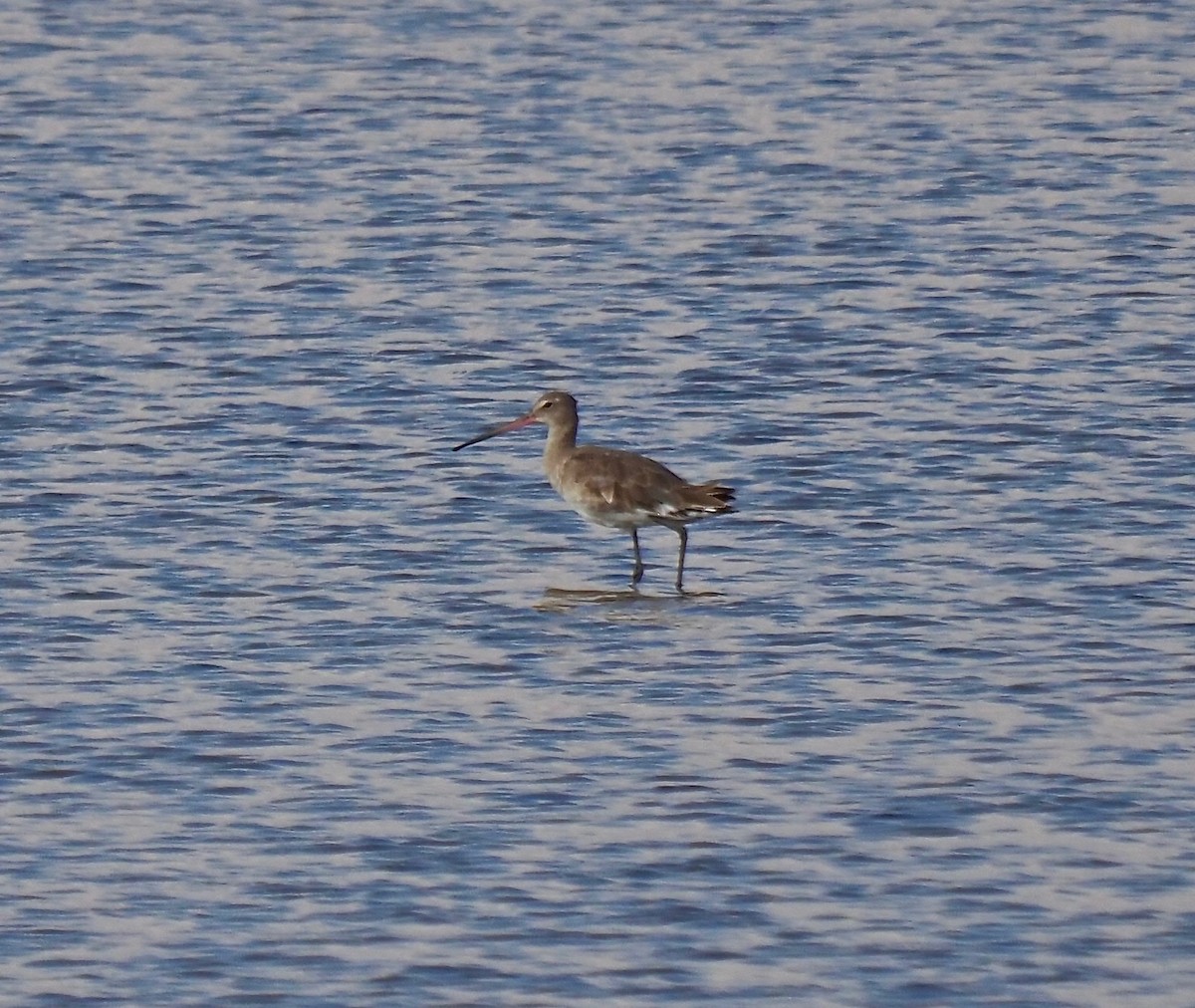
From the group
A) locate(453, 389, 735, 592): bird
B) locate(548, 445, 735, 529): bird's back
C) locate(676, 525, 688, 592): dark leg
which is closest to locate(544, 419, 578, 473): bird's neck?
locate(453, 389, 735, 592): bird

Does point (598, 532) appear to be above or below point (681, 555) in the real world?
below

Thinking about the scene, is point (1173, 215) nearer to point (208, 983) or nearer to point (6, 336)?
point (6, 336)

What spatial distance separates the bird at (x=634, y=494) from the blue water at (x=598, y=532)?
11.0 inches

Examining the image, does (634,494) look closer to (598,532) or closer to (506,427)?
(598,532)

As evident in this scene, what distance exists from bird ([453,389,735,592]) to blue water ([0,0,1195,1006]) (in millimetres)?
280

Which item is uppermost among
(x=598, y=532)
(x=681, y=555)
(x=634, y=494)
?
(x=634, y=494)

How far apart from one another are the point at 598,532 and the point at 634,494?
4.09 feet

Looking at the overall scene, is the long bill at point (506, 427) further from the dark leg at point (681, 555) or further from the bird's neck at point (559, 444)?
the dark leg at point (681, 555)

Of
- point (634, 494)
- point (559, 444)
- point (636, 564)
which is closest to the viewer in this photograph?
point (634, 494)

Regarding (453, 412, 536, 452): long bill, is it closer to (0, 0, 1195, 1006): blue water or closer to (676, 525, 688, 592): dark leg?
(0, 0, 1195, 1006): blue water

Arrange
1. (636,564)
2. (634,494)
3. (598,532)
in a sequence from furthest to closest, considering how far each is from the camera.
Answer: (598,532), (636,564), (634,494)

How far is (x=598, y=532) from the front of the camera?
51.3ft

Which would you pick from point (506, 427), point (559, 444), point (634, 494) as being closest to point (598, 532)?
point (559, 444)

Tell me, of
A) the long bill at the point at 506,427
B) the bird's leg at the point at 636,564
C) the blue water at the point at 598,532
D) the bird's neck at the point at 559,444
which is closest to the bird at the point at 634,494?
the bird's leg at the point at 636,564
